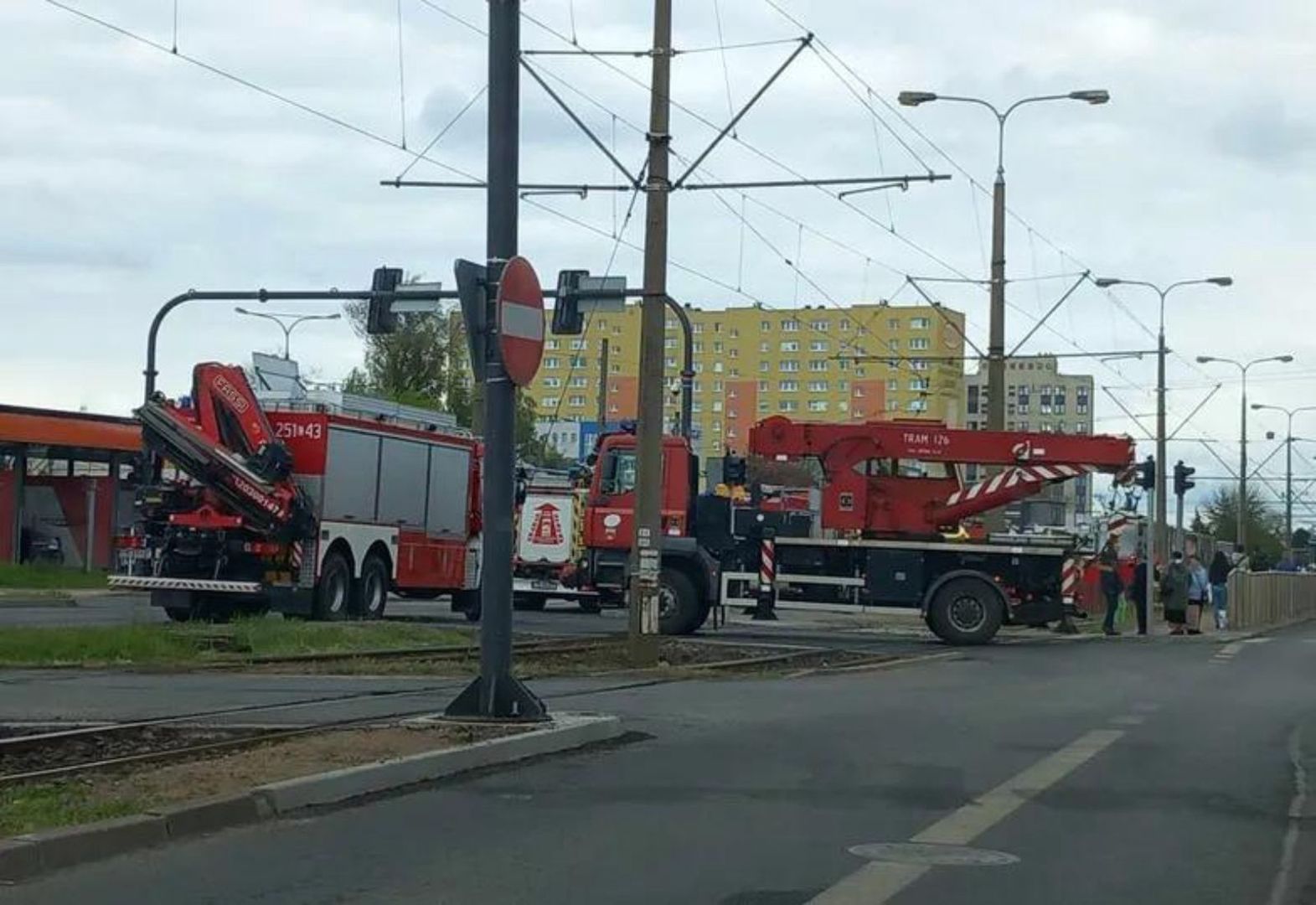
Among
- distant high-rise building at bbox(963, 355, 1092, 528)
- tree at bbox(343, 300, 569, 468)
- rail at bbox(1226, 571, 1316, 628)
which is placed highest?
distant high-rise building at bbox(963, 355, 1092, 528)

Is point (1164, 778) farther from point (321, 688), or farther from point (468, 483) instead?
point (468, 483)

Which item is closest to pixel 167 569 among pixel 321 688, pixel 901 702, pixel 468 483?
pixel 468 483

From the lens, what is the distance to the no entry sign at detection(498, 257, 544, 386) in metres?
12.0

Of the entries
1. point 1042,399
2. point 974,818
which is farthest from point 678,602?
point 1042,399

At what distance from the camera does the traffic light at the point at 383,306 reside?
88.9ft

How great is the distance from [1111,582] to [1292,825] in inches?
953

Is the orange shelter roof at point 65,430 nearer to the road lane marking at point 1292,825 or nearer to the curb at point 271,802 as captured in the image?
the curb at point 271,802

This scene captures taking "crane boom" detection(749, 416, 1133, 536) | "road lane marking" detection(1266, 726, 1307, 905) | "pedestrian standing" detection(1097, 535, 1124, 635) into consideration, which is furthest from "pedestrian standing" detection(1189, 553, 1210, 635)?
"road lane marking" detection(1266, 726, 1307, 905)

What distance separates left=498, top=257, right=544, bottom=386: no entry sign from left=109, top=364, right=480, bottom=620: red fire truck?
13.0 meters

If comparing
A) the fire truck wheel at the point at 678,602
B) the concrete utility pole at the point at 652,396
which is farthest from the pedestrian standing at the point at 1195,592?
the concrete utility pole at the point at 652,396

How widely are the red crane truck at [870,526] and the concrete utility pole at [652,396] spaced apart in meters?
7.20

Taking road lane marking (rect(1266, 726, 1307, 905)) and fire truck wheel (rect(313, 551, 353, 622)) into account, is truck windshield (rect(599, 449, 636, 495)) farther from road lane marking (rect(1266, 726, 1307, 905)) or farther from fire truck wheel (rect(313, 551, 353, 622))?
road lane marking (rect(1266, 726, 1307, 905))

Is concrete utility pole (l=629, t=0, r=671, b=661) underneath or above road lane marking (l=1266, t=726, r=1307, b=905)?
above

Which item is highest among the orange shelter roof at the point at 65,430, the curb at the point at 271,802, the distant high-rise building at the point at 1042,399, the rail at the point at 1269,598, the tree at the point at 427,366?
the distant high-rise building at the point at 1042,399
